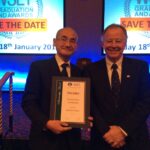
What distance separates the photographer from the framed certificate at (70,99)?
2252 millimetres

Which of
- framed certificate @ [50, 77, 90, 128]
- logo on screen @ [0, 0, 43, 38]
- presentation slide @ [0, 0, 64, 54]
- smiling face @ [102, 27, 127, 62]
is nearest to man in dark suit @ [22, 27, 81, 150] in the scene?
framed certificate @ [50, 77, 90, 128]

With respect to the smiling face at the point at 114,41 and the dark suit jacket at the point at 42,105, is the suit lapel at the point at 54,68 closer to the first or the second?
the dark suit jacket at the point at 42,105

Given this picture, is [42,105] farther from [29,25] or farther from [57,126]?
[29,25]

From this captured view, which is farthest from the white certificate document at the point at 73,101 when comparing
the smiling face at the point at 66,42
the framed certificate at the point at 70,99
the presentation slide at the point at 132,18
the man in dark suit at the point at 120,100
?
the presentation slide at the point at 132,18

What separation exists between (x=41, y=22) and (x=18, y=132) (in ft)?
11.2

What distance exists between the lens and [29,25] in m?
7.35

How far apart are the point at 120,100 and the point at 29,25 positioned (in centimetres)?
535

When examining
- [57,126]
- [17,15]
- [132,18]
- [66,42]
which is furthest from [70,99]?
[17,15]

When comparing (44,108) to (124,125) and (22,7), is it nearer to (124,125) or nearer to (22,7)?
(124,125)

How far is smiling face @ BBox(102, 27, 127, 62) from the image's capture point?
2318mm

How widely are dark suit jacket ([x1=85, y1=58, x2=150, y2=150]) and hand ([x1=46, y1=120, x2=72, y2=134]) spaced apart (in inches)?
8.9

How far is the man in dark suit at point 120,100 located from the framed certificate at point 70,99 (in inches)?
4.6

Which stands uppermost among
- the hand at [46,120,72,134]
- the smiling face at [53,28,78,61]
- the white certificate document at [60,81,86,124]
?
the smiling face at [53,28,78,61]

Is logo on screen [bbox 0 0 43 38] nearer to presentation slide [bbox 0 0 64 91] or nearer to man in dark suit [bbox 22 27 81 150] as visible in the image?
presentation slide [bbox 0 0 64 91]
